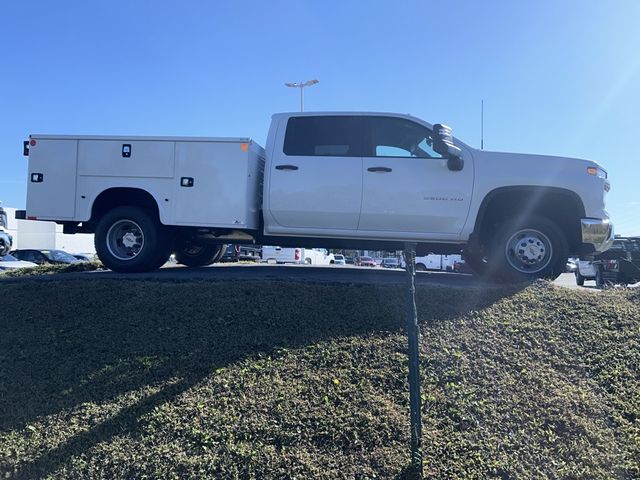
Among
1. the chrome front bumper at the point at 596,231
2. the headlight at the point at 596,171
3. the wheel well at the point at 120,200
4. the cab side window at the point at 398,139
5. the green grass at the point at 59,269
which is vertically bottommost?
the green grass at the point at 59,269

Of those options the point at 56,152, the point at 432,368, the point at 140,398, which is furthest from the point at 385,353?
the point at 56,152

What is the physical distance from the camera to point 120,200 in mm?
7316

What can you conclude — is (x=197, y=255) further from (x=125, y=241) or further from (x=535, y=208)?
(x=535, y=208)

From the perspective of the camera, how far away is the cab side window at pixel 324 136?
6820mm

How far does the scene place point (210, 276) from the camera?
686 cm

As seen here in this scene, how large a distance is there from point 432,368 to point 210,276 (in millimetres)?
3450

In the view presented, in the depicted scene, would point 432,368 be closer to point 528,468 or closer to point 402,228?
point 528,468

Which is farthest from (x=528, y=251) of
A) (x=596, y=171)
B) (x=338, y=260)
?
(x=338, y=260)

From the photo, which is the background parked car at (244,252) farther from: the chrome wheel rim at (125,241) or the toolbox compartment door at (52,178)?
the toolbox compartment door at (52,178)

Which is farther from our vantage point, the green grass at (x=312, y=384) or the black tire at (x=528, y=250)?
the black tire at (x=528, y=250)

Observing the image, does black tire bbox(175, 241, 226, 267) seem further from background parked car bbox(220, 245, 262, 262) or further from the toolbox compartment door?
background parked car bbox(220, 245, 262, 262)

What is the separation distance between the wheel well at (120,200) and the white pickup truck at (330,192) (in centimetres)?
2

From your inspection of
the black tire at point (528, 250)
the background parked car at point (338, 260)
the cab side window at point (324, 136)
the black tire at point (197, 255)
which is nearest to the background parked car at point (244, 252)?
the black tire at point (197, 255)

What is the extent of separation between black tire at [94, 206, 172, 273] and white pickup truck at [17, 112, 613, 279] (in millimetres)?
14
